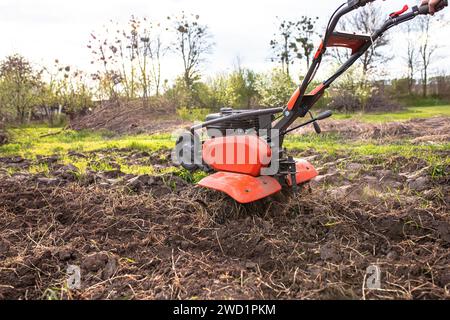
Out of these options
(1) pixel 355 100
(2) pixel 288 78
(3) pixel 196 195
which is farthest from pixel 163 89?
(3) pixel 196 195

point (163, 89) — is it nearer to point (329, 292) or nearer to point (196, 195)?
point (196, 195)

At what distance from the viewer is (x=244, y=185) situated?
3.30m

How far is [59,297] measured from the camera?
8.24 ft

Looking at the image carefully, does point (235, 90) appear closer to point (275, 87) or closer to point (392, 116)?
point (275, 87)

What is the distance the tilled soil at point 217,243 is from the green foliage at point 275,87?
17627 millimetres

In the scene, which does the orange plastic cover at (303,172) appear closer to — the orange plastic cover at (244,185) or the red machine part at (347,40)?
the orange plastic cover at (244,185)

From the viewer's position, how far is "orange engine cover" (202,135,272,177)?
3418 millimetres

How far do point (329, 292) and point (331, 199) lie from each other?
1616 millimetres

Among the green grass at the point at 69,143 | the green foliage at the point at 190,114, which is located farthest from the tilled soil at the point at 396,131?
the green foliage at the point at 190,114

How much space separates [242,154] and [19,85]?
18.0 m

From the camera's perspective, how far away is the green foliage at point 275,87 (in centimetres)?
2192

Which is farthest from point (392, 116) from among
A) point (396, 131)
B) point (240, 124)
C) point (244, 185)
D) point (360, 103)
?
point (244, 185)

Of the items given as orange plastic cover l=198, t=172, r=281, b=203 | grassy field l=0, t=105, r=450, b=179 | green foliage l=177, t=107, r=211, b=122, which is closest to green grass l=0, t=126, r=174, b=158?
grassy field l=0, t=105, r=450, b=179
